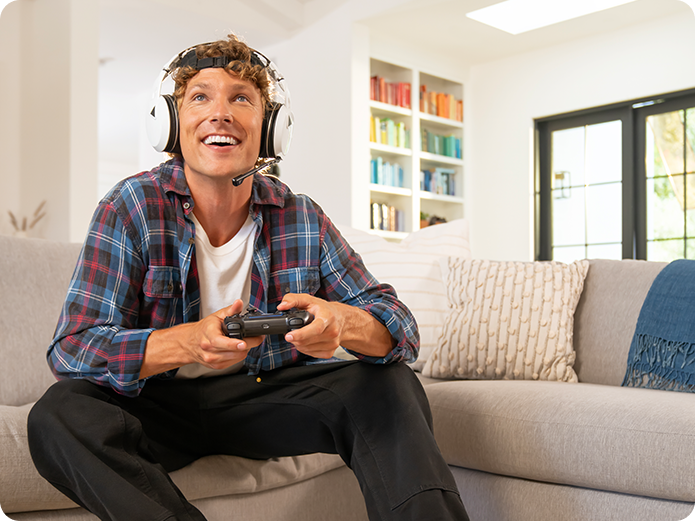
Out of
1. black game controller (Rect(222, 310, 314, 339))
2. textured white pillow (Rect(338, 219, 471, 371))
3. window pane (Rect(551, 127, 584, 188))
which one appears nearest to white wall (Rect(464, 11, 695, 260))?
window pane (Rect(551, 127, 584, 188))

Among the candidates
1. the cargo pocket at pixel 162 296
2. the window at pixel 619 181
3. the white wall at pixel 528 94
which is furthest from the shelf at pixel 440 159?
the cargo pocket at pixel 162 296

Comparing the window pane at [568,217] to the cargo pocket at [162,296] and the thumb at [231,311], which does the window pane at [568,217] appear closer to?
the cargo pocket at [162,296]

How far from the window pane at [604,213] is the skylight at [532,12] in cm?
136

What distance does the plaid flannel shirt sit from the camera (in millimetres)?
1124

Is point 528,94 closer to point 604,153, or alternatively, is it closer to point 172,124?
point 604,153

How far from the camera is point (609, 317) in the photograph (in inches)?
75.7

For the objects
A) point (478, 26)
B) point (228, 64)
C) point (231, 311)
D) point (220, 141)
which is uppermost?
point (478, 26)

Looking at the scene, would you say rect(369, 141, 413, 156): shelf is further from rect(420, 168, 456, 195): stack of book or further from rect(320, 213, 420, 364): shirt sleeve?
rect(320, 213, 420, 364): shirt sleeve

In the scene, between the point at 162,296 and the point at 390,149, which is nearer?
the point at 162,296

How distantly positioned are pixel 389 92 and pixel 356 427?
4.68 m

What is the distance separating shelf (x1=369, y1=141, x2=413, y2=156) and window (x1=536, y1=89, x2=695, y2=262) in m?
1.15

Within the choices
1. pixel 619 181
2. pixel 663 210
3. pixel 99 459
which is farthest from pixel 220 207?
pixel 619 181

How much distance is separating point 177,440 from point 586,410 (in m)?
0.83

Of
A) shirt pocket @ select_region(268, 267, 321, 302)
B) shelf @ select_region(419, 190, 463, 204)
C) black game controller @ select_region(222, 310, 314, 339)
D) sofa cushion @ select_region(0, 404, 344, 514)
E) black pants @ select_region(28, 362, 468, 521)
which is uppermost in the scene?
shelf @ select_region(419, 190, 463, 204)
